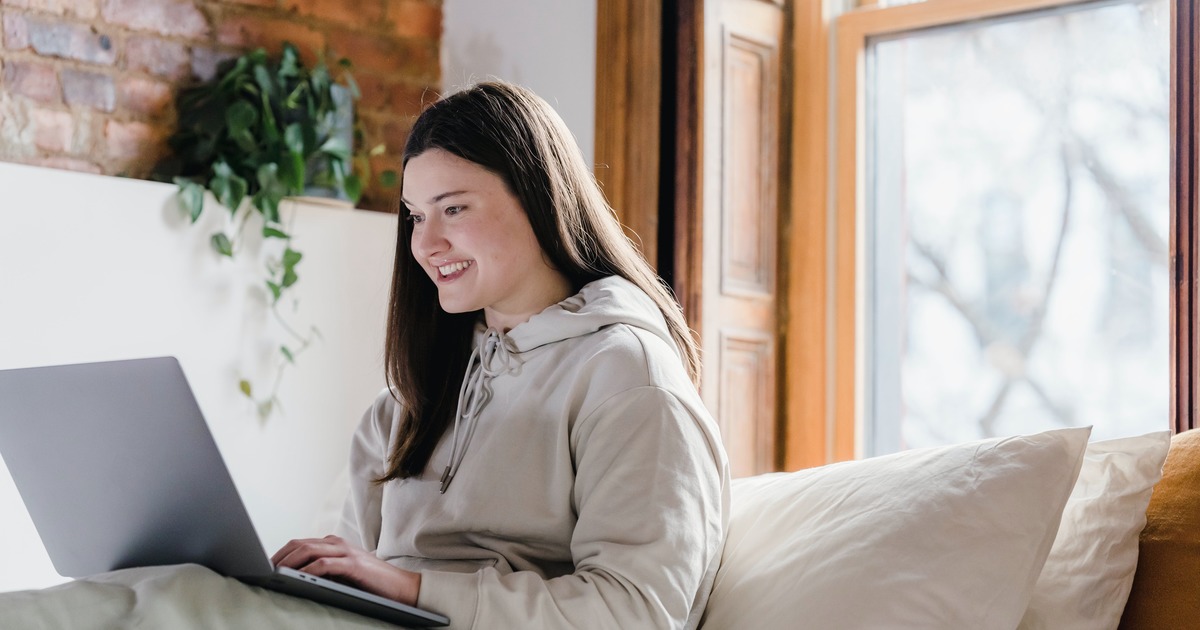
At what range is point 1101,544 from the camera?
48.1 inches

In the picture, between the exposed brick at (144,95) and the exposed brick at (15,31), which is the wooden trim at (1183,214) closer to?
the exposed brick at (144,95)

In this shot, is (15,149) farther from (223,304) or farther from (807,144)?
(807,144)

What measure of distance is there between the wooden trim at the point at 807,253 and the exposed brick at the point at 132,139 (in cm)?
129

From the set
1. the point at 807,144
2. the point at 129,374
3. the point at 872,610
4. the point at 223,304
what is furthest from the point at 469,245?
the point at 807,144

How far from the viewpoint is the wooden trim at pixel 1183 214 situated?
6.48 feet

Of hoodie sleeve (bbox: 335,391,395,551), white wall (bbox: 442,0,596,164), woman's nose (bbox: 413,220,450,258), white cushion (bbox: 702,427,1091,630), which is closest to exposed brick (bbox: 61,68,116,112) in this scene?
white wall (bbox: 442,0,596,164)

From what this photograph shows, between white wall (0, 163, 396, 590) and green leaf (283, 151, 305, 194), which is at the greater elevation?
green leaf (283, 151, 305, 194)

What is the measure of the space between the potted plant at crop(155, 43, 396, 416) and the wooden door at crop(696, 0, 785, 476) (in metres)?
0.79

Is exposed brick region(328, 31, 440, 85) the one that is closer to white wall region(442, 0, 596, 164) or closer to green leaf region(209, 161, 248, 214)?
white wall region(442, 0, 596, 164)

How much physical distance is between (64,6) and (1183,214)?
2.05 m

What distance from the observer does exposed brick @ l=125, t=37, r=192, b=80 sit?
2.36 metres

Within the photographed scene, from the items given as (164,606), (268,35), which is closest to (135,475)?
(164,606)

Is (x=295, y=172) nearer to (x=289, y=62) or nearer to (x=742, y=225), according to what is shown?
(x=289, y=62)

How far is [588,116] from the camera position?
99.6 inches
